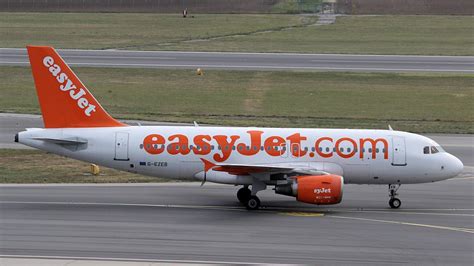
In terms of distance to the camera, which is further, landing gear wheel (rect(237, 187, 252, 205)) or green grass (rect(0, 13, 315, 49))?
green grass (rect(0, 13, 315, 49))

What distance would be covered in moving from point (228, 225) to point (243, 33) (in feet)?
259

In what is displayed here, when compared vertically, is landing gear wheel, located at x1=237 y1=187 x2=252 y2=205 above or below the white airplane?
below

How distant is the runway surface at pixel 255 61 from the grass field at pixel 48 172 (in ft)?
116

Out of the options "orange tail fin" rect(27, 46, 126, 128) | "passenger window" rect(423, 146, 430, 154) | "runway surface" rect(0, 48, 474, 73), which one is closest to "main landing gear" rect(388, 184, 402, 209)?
"passenger window" rect(423, 146, 430, 154)

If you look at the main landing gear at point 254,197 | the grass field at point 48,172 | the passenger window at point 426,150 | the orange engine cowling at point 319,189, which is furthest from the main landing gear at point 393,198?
the grass field at point 48,172

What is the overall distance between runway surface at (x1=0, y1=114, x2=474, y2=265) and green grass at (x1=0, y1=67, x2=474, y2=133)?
57.5ft

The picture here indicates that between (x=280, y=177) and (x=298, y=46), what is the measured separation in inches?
2517

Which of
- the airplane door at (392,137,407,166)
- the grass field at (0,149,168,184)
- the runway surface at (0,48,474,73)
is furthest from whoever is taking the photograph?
the runway surface at (0,48,474,73)

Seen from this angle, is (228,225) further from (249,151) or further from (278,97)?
(278,97)

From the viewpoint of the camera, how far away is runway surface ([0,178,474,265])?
28.3 m

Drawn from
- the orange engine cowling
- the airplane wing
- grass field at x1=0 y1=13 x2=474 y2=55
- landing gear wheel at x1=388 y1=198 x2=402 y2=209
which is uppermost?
grass field at x1=0 y1=13 x2=474 y2=55

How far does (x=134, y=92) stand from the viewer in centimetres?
6875

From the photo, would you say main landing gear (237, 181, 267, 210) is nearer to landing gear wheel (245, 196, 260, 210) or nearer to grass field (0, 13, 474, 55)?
landing gear wheel (245, 196, 260, 210)

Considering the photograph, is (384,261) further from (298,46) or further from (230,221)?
(298,46)
